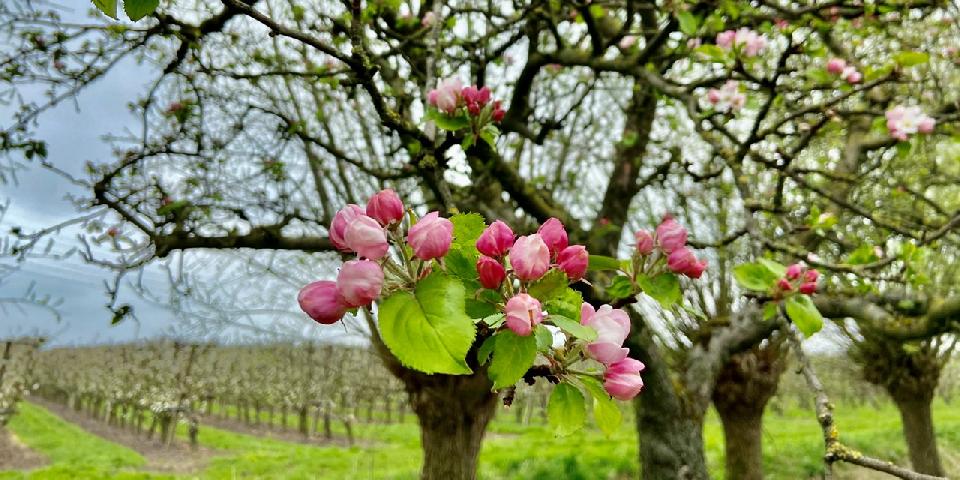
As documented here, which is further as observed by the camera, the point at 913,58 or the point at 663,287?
the point at 913,58

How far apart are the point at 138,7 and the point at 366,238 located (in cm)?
36

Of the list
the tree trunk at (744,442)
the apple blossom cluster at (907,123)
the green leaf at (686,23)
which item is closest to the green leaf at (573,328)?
the green leaf at (686,23)

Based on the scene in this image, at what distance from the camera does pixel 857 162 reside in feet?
18.4

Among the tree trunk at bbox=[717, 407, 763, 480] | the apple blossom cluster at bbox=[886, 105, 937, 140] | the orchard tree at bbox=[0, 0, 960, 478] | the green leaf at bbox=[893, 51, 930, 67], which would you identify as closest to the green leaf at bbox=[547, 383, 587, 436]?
the orchard tree at bbox=[0, 0, 960, 478]

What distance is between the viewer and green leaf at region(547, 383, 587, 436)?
0.89m

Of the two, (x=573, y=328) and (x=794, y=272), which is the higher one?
(x=794, y=272)

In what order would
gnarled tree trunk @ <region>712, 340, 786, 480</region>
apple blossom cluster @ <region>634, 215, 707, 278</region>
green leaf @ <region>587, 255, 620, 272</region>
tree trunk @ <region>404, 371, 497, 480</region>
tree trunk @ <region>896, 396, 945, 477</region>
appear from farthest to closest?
tree trunk @ <region>896, 396, 945, 477</region>
gnarled tree trunk @ <region>712, 340, 786, 480</region>
tree trunk @ <region>404, 371, 497, 480</region>
apple blossom cluster @ <region>634, 215, 707, 278</region>
green leaf @ <region>587, 255, 620, 272</region>

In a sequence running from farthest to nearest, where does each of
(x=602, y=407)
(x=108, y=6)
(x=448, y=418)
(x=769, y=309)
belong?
1. (x=448, y=418)
2. (x=769, y=309)
3. (x=602, y=407)
4. (x=108, y=6)

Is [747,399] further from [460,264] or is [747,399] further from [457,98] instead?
[460,264]

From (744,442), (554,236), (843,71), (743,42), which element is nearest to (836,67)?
(843,71)

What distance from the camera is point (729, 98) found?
3477mm

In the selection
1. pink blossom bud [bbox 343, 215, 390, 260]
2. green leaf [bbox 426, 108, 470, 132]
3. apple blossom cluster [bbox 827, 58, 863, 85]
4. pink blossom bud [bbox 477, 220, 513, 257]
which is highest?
apple blossom cluster [bbox 827, 58, 863, 85]

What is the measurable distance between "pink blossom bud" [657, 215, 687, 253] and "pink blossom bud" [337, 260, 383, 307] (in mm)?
724

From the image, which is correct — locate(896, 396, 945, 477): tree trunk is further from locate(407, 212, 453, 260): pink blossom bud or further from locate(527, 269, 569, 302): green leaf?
locate(407, 212, 453, 260): pink blossom bud
